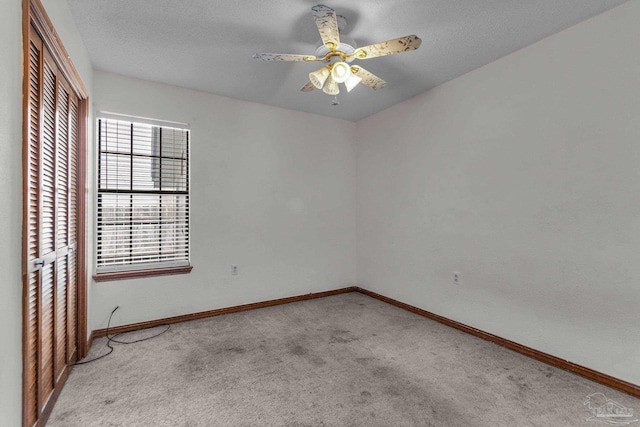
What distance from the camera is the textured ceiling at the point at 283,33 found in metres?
2.16

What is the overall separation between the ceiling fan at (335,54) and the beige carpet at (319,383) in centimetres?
223

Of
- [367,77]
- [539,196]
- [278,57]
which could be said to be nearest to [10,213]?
[278,57]

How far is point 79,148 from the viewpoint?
102 inches

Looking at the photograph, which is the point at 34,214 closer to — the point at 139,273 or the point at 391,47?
the point at 139,273

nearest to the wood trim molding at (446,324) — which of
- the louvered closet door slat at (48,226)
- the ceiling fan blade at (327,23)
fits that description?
the louvered closet door slat at (48,226)

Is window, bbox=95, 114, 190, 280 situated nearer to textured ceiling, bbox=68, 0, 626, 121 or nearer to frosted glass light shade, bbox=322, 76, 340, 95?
textured ceiling, bbox=68, 0, 626, 121

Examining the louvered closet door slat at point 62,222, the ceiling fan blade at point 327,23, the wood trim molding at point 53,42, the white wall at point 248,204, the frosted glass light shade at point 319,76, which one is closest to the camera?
the wood trim molding at point 53,42

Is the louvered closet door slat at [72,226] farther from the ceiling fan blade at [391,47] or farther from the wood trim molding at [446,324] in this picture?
the ceiling fan blade at [391,47]

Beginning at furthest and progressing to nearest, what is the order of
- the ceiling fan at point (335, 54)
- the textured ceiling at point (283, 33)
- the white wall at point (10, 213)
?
the textured ceiling at point (283, 33) → the ceiling fan at point (335, 54) → the white wall at point (10, 213)

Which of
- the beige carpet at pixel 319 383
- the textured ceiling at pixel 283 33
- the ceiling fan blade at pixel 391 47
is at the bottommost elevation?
the beige carpet at pixel 319 383

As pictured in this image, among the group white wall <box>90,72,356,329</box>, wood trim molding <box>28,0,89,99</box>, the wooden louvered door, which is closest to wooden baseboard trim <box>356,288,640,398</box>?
white wall <box>90,72,356,329</box>

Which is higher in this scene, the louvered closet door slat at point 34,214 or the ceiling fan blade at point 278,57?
the ceiling fan blade at point 278,57

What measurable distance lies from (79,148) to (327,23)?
223 cm

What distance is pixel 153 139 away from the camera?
11.3 ft
